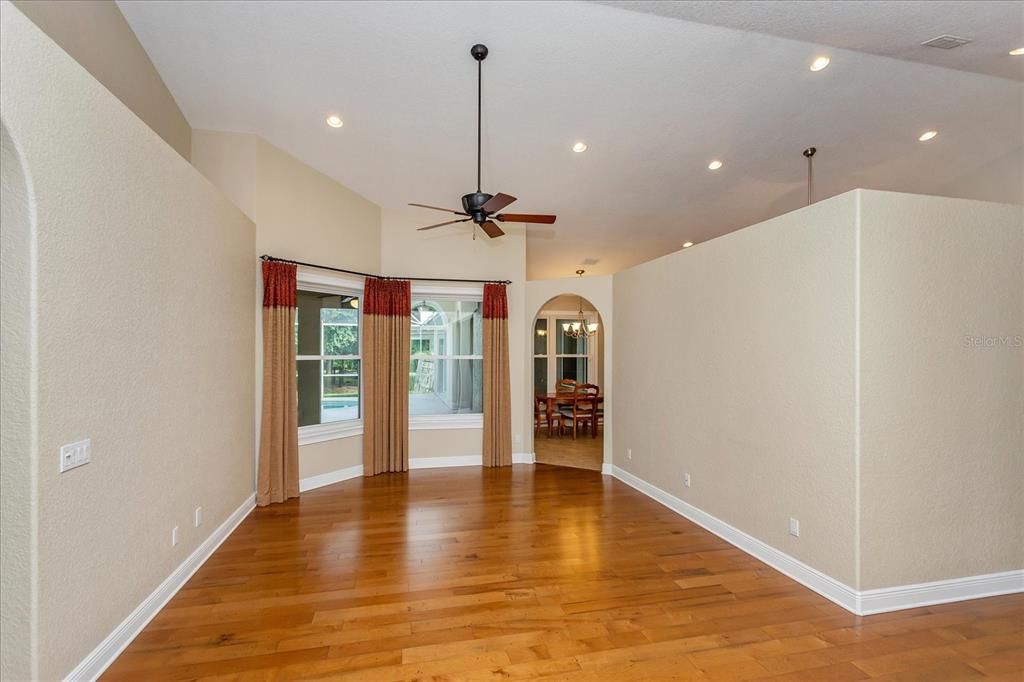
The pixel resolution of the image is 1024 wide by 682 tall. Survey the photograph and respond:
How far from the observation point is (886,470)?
250 cm

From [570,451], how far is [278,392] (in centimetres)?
420

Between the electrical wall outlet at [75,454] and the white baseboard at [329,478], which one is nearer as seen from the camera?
the electrical wall outlet at [75,454]

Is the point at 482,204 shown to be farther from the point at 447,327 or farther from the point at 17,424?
the point at 447,327

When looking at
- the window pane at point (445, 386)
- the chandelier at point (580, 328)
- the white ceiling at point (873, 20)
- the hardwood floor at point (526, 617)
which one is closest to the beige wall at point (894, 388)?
→ the hardwood floor at point (526, 617)

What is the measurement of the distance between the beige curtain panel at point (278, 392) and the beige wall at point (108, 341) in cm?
80

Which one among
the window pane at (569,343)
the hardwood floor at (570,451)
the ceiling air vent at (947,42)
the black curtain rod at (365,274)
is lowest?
the hardwood floor at (570,451)

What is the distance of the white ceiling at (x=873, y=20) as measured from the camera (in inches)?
101

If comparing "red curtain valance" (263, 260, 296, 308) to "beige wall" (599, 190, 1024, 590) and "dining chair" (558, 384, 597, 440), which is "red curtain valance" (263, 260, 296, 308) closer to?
"beige wall" (599, 190, 1024, 590)

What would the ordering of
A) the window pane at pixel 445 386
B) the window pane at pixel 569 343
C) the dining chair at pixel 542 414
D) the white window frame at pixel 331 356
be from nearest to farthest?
the white window frame at pixel 331 356 < the window pane at pixel 445 386 < the dining chair at pixel 542 414 < the window pane at pixel 569 343

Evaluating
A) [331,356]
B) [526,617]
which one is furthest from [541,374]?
[526,617]

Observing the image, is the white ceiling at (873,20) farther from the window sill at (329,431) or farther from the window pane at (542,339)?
the window pane at (542,339)

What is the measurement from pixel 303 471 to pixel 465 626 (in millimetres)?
2945

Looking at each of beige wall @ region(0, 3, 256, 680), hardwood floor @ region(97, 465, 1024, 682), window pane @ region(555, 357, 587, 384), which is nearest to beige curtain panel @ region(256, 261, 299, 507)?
hardwood floor @ region(97, 465, 1024, 682)

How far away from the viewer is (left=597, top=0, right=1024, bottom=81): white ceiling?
2.56 m
